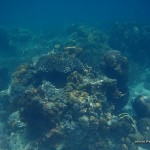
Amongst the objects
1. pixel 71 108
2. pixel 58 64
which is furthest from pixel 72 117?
pixel 58 64

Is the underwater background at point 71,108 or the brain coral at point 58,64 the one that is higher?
the brain coral at point 58,64

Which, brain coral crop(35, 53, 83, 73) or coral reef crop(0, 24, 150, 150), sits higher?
brain coral crop(35, 53, 83, 73)

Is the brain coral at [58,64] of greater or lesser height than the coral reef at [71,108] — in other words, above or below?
above

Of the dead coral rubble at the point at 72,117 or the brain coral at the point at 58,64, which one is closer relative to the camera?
the dead coral rubble at the point at 72,117

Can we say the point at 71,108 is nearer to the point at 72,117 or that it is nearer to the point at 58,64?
the point at 72,117

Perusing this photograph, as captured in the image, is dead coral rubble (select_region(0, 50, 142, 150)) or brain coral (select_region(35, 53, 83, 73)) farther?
Result: brain coral (select_region(35, 53, 83, 73))

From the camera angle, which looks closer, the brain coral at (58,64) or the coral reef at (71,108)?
the coral reef at (71,108)

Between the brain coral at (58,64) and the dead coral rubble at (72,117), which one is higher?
the brain coral at (58,64)

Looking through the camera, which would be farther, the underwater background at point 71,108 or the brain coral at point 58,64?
Result: the brain coral at point 58,64

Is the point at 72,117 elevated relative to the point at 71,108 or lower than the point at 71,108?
lower

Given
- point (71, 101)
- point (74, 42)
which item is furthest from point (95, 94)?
point (74, 42)

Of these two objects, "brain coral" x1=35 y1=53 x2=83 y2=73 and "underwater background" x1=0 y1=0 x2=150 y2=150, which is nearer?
"underwater background" x1=0 y1=0 x2=150 y2=150

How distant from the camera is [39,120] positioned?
35.5 ft

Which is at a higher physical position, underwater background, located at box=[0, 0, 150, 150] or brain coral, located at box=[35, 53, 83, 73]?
brain coral, located at box=[35, 53, 83, 73]
